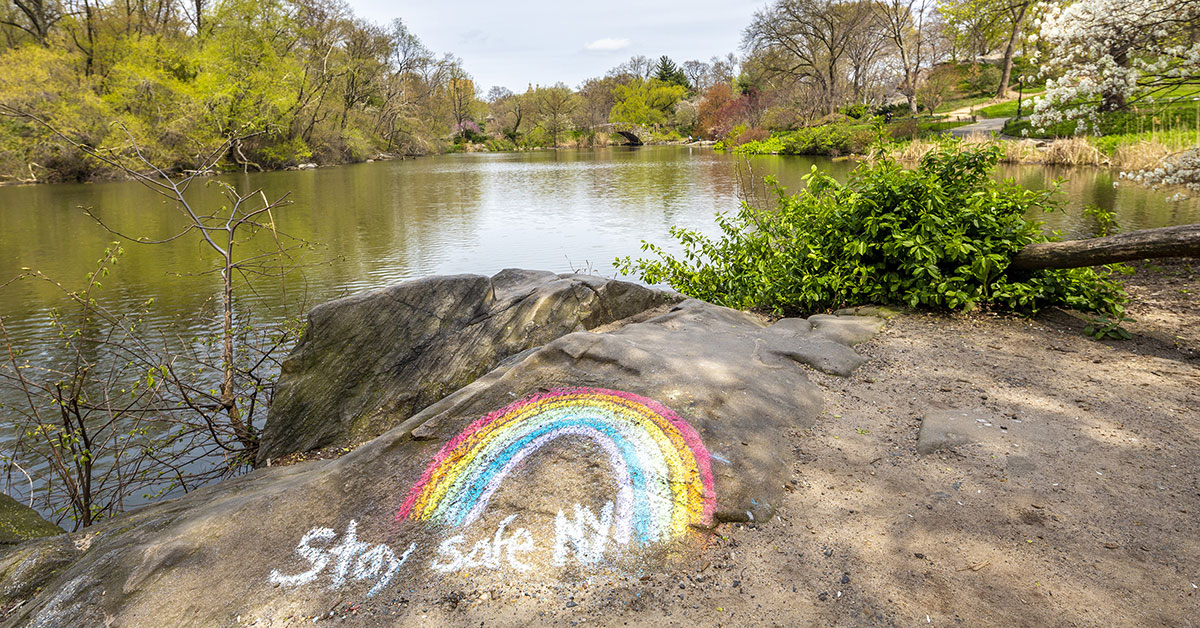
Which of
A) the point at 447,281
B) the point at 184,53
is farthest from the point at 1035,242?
the point at 184,53

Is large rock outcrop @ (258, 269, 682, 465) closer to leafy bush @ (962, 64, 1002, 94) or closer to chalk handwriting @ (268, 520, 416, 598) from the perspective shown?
chalk handwriting @ (268, 520, 416, 598)

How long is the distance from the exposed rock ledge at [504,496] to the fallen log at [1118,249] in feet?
6.80

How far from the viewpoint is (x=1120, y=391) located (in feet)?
13.7

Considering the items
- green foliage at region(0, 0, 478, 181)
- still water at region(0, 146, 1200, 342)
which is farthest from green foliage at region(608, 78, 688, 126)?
still water at region(0, 146, 1200, 342)

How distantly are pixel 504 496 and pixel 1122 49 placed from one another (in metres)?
11.2

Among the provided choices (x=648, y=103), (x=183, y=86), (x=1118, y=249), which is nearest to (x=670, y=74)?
(x=648, y=103)

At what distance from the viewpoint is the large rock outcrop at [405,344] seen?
545cm

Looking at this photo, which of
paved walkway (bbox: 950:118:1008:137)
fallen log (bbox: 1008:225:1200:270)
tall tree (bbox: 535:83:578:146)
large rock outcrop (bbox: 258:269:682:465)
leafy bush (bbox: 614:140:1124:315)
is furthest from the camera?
tall tree (bbox: 535:83:578:146)

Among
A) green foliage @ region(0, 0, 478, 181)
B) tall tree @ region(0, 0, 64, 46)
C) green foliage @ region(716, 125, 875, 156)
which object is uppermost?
tall tree @ region(0, 0, 64, 46)

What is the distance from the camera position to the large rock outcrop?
5445 mm

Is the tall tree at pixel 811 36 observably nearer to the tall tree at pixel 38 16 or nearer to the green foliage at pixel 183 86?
the green foliage at pixel 183 86

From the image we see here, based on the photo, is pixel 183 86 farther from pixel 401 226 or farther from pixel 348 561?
pixel 348 561

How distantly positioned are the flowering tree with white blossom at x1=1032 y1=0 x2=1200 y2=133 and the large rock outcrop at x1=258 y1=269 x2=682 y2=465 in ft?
A: 25.9

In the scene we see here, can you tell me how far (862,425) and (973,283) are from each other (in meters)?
2.97
